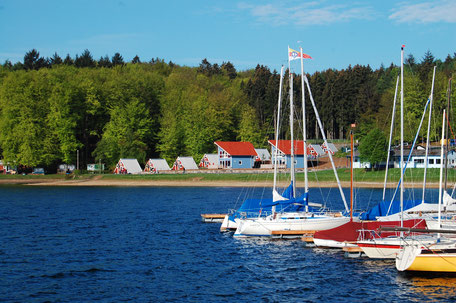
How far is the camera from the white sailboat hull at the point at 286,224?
1581 inches

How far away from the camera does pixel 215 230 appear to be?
46.6m

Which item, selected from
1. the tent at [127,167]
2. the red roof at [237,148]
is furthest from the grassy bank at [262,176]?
the red roof at [237,148]

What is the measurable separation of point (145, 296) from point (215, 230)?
66.9 feet

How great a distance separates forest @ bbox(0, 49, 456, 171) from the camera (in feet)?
382

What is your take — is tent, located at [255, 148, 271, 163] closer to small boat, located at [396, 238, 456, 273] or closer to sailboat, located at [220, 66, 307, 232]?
sailboat, located at [220, 66, 307, 232]

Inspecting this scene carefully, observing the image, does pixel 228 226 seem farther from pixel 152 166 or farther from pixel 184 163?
pixel 152 166

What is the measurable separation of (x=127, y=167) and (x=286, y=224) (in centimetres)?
7907

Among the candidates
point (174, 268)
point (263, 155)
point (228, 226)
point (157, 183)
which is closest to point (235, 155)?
point (263, 155)

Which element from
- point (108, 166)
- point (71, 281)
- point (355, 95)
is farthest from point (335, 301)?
point (355, 95)

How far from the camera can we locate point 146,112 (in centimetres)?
12912

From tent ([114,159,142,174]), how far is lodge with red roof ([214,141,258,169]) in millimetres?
17954

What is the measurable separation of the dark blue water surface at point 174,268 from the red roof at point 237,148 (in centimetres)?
6365

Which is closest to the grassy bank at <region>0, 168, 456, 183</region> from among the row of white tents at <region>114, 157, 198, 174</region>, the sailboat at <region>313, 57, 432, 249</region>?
the row of white tents at <region>114, 157, 198, 174</region>

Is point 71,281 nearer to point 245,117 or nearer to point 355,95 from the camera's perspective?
point 245,117
